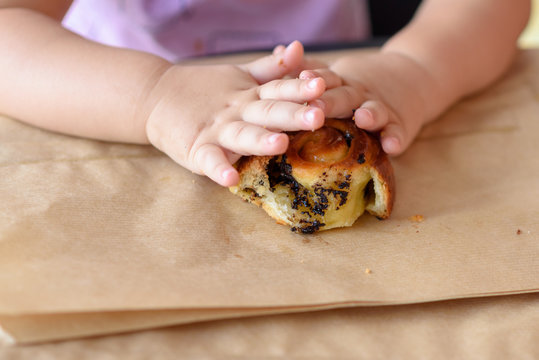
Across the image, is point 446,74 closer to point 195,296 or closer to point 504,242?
point 504,242

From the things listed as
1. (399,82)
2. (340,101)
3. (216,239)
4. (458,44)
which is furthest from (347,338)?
(458,44)

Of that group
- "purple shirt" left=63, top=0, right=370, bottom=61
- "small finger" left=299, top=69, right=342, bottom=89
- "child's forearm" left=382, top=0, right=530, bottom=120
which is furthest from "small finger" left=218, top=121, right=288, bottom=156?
"purple shirt" left=63, top=0, right=370, bottom=61

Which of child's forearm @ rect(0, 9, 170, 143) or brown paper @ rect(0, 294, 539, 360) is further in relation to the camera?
child's forearm @ rect(0, 9, 170, 143)

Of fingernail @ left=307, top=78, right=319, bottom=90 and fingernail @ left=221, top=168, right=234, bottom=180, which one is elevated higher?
fingernail @ left=307, top=78, right=319, bottom=90

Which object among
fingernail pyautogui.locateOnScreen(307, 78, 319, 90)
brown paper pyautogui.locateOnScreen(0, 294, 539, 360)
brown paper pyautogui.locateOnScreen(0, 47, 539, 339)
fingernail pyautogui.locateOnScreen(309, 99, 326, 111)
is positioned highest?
fingernail pyautogui.locateOnScreen(307, 78, 319, 90)

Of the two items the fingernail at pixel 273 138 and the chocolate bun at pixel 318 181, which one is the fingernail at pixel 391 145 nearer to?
the chocolate bun at pixel 318 181

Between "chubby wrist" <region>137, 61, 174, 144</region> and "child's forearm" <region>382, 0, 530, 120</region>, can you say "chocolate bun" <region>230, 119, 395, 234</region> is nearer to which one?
"chubby wrist" <region>137, 61, 174, 144</region>
